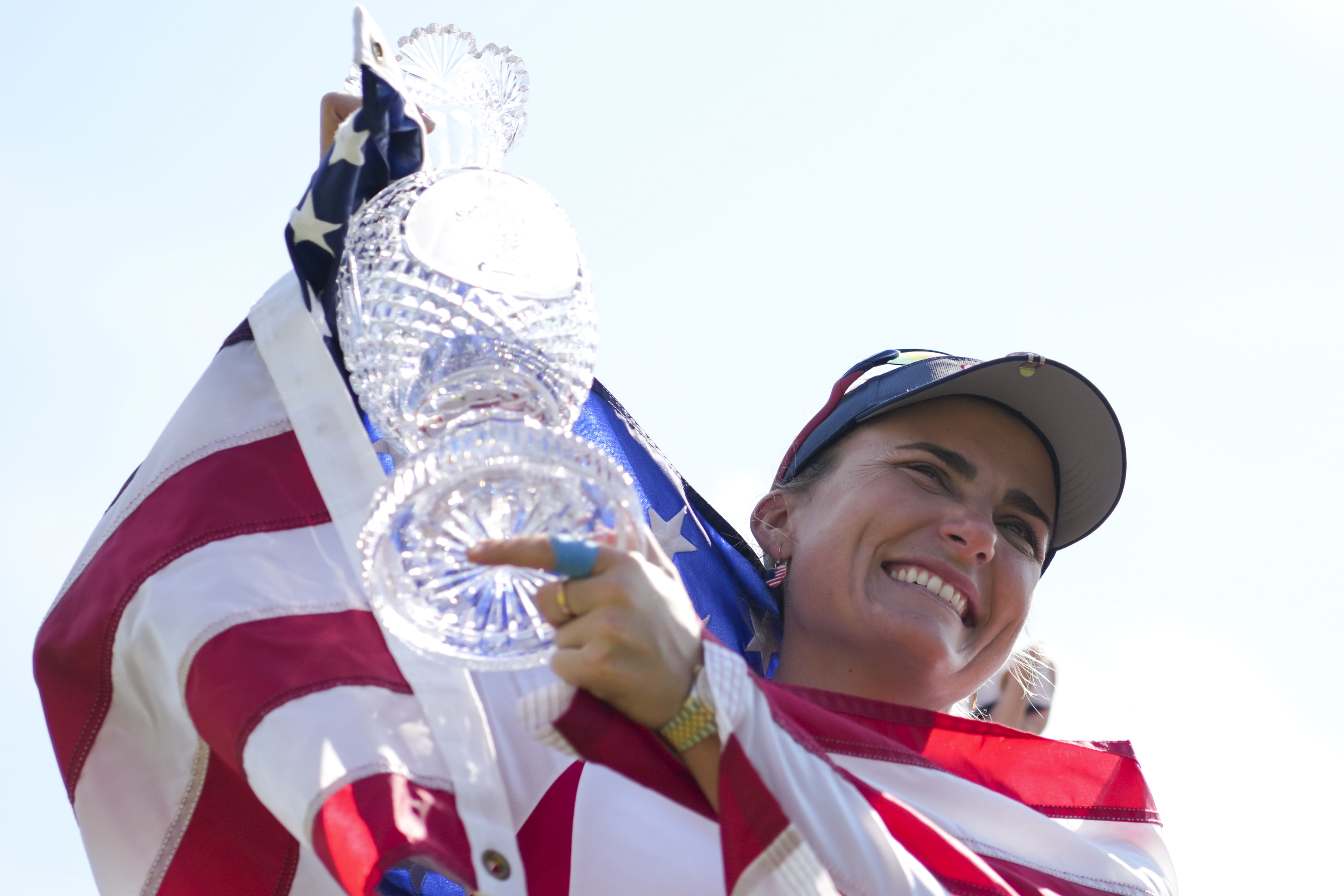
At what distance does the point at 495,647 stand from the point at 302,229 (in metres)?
0.92

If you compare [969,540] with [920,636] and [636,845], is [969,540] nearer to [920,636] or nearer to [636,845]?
[920,636]

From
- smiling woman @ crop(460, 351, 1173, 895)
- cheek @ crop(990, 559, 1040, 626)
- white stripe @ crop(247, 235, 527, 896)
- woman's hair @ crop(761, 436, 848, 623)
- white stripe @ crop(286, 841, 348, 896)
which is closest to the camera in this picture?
smiling woman @ crop(460, 351, 1173, 895)

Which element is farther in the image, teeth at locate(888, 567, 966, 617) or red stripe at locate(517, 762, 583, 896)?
teeth at locate(888, 567, 966, 617)

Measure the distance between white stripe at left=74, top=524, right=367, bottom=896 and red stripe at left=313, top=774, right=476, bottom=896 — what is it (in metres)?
0.40

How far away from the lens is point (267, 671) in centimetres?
208

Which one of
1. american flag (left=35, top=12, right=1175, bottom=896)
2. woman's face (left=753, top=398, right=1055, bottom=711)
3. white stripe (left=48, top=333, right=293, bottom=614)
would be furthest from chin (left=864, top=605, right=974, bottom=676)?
white stripe (left=48, top=333, right=293, bottom=614)

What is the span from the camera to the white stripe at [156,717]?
7.32 ft

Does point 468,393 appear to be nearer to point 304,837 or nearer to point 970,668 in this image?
point 304,837

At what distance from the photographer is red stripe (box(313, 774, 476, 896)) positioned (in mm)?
1857

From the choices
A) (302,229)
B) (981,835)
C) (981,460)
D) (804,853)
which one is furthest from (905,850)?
(981,460)

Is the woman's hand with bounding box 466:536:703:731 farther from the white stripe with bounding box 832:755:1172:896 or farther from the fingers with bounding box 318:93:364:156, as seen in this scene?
the fingers with bounding box 318:93:364:156

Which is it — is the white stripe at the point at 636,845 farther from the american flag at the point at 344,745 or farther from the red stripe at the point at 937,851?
the red stripe at the point at 937,851

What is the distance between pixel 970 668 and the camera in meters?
3.29

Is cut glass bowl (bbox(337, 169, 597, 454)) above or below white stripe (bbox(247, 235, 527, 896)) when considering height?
above
